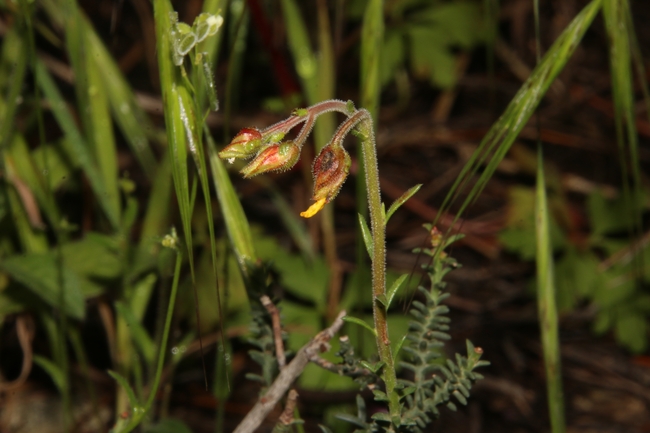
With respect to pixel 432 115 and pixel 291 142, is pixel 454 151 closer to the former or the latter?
pixel 432 115

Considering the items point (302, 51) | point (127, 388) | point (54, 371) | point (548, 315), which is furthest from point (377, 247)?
point (302, 51)

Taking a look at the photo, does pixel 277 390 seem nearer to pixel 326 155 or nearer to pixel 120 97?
pixel 326 155

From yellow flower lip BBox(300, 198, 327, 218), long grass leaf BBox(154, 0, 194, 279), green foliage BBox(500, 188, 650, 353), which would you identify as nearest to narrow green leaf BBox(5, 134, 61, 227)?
long grass leaf BBox(154, 0, 194, 279)

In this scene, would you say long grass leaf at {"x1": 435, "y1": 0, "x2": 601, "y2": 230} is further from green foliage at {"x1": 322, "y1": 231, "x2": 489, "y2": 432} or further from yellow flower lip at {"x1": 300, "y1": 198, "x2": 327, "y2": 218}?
yellow flower lip at {"x1": 300, "y1": 198, "x2": 327, "y2": 218}

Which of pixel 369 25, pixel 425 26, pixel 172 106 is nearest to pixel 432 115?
pixel 425 26

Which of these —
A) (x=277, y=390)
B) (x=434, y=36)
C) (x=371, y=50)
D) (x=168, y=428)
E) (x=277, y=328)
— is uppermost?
(x=434, y=36)
